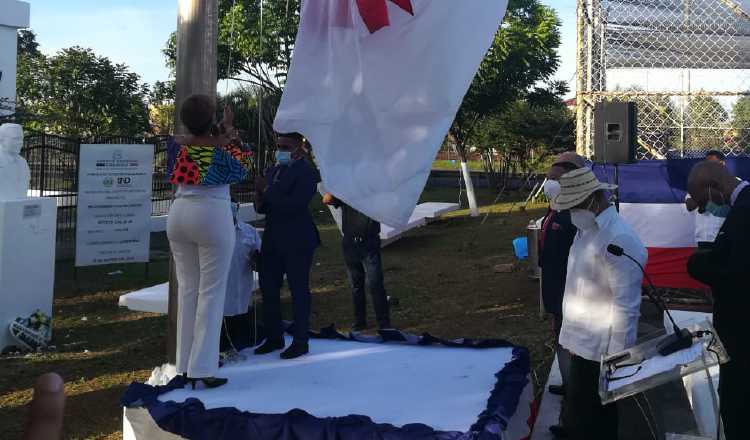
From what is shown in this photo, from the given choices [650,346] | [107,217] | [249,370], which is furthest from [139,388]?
[107,217]

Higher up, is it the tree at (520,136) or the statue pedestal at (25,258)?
the tree at (520,136)

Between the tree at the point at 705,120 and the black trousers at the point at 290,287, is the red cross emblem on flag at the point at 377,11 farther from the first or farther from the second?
the tree at the point at 705,120

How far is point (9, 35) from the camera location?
1998cm

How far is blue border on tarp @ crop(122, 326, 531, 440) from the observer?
134 inches

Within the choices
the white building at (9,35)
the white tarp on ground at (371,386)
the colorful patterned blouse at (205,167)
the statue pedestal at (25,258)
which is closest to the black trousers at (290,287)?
the white tarp on ground at (371,386)

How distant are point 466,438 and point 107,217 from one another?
7306 millimetres

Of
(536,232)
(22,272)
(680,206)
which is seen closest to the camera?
(22,272)

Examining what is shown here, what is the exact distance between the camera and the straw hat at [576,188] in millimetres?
3594

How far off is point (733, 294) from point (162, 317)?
20.0 ft

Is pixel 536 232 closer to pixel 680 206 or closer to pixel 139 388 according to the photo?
pixel 680 206

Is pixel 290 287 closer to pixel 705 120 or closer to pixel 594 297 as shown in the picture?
pixel 594 297

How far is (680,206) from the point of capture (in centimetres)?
816

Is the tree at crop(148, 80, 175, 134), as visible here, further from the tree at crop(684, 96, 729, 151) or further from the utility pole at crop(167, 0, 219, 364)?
the utility pole at crop(167, 0, 219, 364)

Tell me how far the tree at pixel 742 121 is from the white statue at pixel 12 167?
7198mm
